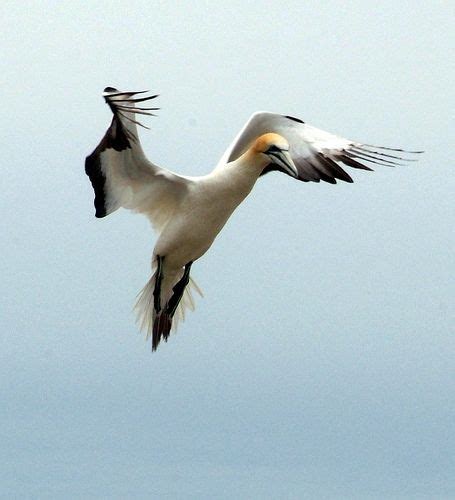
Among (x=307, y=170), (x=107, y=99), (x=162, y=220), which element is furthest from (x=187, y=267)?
(x=107, y=99)

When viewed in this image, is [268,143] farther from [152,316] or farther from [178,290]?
[152,316]

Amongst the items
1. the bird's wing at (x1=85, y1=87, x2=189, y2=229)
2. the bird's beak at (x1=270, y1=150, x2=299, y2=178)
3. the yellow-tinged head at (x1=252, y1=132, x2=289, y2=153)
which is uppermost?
the yellow-tinged head at (x1=252, y1=132, x2=289, y2=153)

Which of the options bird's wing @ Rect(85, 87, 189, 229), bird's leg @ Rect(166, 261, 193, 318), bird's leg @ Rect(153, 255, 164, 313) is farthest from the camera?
bird's leg @ Rect(166, 261, 193, 318)

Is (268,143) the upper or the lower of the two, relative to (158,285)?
upper

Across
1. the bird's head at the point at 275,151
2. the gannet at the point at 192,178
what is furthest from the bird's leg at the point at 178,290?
the bird's head at the point at 275,151

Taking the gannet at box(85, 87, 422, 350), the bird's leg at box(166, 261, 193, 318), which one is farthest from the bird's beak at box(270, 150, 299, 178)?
the bird's leg at box(166, 261, 193, 318)

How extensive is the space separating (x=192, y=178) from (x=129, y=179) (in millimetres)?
602

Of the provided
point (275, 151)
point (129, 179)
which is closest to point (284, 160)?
point (275, 151)

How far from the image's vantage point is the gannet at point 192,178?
13.5 m

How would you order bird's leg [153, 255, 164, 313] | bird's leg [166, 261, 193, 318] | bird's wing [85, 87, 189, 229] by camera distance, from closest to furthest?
bird's wing [85, 87, 189, 229], bird's leg [153, 255, 164, 313], bird's leg [166, 261, 193, 318]

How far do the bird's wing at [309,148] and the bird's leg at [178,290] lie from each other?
112cm

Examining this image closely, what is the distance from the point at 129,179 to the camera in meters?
13.8

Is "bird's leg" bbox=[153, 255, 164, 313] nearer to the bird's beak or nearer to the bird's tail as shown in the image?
the bird's tail

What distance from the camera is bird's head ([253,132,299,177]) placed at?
13.5 metres
